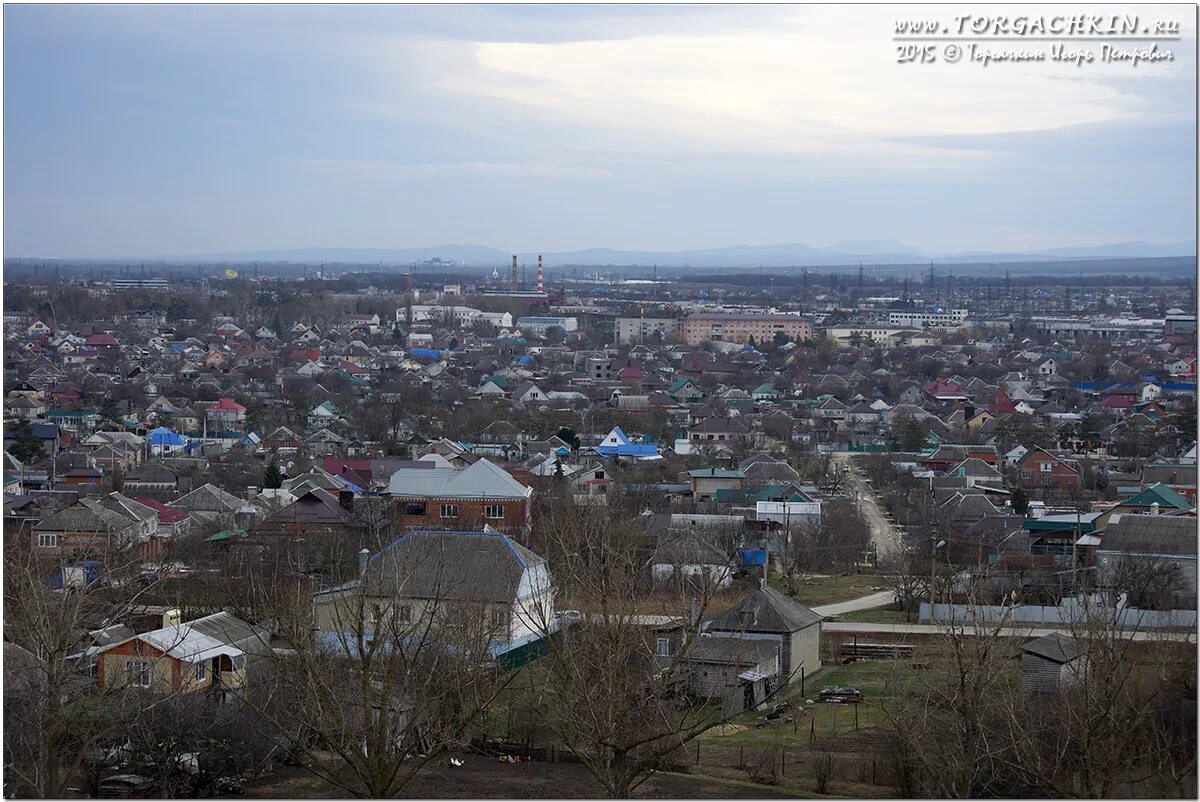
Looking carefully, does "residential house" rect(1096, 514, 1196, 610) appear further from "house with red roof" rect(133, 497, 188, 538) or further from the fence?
"house with red roof" rect(133, 497, 188, 538)

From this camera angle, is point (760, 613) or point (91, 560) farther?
point (91, 560)

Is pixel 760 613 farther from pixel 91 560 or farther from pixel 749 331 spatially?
pixel 749 331

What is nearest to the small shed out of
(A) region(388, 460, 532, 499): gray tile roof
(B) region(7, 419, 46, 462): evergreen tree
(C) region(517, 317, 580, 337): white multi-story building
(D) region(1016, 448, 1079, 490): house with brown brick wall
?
(A) region(388, 460, 532, 499): gray tile roof

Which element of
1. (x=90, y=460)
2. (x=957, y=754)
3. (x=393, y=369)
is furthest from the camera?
(x=393, y=369)

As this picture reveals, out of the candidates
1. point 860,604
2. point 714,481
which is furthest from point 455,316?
point 860,604

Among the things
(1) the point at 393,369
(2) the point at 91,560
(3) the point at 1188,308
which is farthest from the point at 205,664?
(3) the point at 1188,308

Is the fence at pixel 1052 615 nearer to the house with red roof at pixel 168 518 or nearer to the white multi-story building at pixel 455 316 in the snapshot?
the house with red roof at pixel 168 518

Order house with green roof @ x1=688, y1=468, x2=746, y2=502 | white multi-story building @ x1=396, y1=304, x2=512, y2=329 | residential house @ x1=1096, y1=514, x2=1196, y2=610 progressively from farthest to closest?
white multi-story building @ x1=396, y1=304, x2=512, y2=329 → house with green roof @ x1=688, y1=468, x2=746, y2=502 → residential house @ x1=1096, y1=514, x2=1196, y2=610
